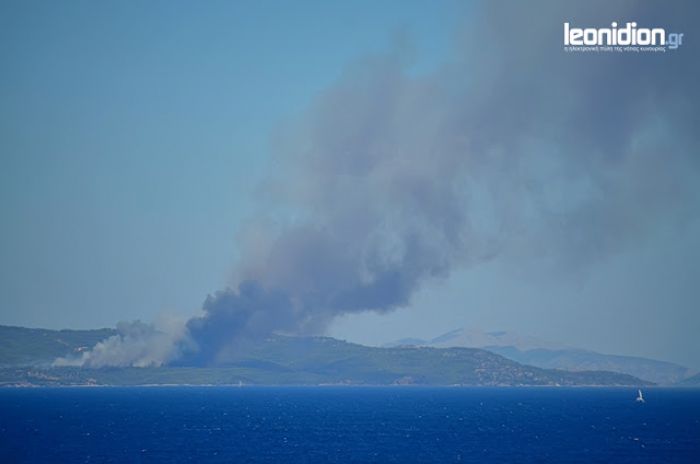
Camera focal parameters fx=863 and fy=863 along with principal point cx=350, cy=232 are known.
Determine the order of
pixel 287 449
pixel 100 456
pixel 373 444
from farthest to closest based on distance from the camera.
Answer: pixel 373 444, pixel 287 449, pixel 100 456

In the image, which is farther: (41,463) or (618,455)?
(618,455)

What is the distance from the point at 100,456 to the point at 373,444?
203 feet

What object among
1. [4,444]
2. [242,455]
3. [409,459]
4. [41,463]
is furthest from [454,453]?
[4,444]

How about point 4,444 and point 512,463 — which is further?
point 4,444

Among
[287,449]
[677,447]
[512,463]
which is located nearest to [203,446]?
[287,449]

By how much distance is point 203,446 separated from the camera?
192875 mm

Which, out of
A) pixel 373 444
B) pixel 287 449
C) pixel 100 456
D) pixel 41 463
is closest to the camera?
pixel 41 463

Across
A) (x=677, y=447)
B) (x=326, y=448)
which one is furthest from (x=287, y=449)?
(x=677, y=447)

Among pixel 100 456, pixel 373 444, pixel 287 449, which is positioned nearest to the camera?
pixel 100 456

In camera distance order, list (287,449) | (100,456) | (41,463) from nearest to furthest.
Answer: (41,463) → (100,456) → (287,449)

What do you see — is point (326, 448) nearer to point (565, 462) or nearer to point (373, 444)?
point (373, 444)

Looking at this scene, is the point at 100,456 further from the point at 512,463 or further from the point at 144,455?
the point at 512,463

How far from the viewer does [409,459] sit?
6658 inches

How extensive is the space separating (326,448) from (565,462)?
53.5 m
